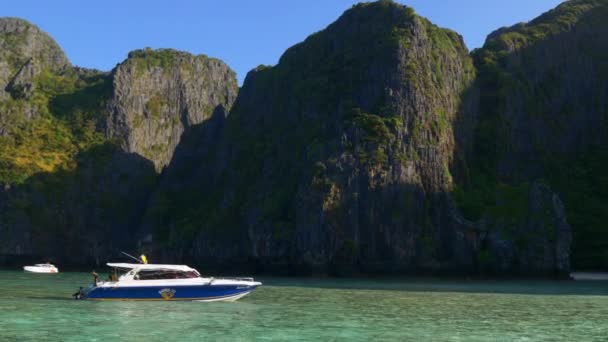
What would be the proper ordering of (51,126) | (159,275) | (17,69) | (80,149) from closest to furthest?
(159,275), (80,149), (51,126), (17,69)

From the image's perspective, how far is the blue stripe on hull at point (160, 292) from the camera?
43.8 meters

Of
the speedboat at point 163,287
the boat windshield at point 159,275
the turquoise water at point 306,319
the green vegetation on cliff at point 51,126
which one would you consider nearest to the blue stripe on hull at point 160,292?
the speedboat at point 163,287

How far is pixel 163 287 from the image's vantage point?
43.7 m

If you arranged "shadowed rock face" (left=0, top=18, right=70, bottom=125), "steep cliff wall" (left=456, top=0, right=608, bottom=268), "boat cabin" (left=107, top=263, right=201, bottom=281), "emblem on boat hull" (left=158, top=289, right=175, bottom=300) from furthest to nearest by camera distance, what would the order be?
"shadowed rock face" (left=0, top=18, right=70, bottom=125), "steep cliff wall" (left=456, top=0, right=608, bottom=268), "boat cabin" (left=107, top=263, right=201, bottom=281), "emblem on boat hull" (left=158, top=289, right=175, bottom=300)

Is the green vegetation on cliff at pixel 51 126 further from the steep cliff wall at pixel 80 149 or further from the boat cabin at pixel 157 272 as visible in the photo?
the boat cabin at pixel 157 272

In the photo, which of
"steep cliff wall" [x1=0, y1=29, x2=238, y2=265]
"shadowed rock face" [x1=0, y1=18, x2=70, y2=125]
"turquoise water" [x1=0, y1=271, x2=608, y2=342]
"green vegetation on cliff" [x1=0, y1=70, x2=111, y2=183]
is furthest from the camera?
"shadowed rock face" [x1=0, y1=18, x2=70, y2=125]

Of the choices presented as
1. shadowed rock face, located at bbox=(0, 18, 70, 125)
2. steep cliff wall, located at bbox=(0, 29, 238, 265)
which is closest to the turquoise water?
steep cliff wall, located at bbox=(0, 29, 238, 265)

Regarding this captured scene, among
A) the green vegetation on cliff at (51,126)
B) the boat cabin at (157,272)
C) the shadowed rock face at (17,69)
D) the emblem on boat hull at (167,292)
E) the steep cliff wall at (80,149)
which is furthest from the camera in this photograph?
the shadowed rock face at (17,69)

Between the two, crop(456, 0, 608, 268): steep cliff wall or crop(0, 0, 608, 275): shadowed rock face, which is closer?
crop(0, 0, 608, 275): shadowed rock face

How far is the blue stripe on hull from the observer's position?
43750 millimetres

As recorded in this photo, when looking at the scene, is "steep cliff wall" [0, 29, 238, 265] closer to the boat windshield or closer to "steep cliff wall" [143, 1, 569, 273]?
"steep cliff wall" [143, 1, 569, 273]

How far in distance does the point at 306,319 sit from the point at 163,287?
527 inches

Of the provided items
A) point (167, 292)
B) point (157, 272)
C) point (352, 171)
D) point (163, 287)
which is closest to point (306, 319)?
point (167, 292)

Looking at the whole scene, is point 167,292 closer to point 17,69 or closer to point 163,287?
point 163,287
